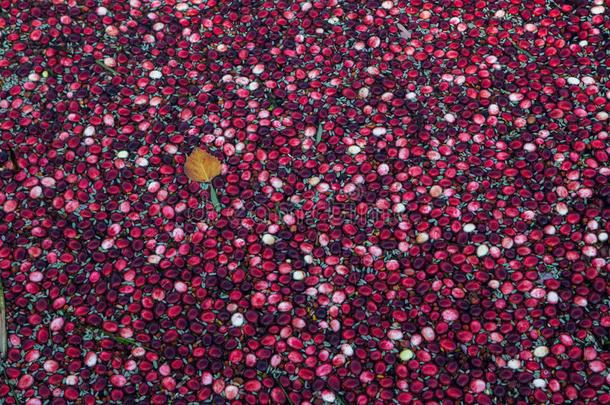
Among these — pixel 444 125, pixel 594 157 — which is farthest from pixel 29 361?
pixel 594 157

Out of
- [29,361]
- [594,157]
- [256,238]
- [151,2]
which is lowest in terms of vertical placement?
[29,361]

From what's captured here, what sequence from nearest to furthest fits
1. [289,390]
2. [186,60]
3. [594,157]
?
[289,390] → [594,157] → [186,60]

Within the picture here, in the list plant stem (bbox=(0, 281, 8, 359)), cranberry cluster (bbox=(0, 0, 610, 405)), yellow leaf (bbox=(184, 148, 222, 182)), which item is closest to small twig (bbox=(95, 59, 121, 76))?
cranberry cluster (bbox=(0, 0, 610, 405))

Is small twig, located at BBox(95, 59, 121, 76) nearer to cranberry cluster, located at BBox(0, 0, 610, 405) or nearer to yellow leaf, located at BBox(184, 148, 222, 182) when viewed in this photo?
cranberry cluster, located at BBox(0, 0, 610, 405)

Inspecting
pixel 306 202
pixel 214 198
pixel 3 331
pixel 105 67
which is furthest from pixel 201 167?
pixel 3 331

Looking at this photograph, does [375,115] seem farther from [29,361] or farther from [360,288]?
[29,361]

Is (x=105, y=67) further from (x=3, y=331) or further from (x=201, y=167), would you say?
(x=3, y=331)

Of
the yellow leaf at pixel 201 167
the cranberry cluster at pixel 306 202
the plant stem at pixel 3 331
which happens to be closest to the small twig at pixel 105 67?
the cranberry cluster at pixel 306 202

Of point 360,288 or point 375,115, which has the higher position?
point 375,115
